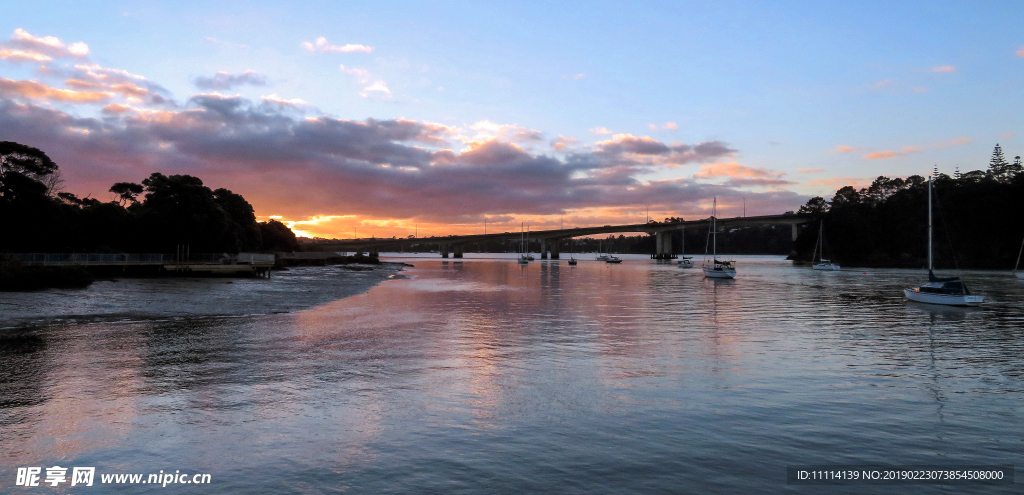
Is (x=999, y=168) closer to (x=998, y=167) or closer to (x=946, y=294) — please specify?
(x=998, y=167)

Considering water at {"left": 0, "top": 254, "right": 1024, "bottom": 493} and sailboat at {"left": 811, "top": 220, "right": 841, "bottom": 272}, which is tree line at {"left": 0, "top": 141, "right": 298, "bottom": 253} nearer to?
water at {"left": 0, "top": 254, "right": 1024, "bottom": 493}

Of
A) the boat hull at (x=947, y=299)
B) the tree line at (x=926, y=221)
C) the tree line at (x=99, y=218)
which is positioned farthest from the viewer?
the tree line at (x=926, y=221)

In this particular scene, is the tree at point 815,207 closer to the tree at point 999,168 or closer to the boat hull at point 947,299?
the tree at point 999,168

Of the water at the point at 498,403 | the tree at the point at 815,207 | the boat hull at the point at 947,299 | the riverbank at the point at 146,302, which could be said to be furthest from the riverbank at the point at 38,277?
the tree at the point at 815,207

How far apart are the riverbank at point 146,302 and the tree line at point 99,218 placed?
14.3 metres

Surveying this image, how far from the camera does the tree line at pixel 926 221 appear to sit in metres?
121

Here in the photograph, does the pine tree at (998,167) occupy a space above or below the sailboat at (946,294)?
above

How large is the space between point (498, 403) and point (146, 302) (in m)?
32.2

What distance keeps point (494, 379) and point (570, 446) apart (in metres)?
5.98

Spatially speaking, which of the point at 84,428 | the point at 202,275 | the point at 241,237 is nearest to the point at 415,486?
the point at 84,428

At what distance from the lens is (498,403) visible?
13.4 metres

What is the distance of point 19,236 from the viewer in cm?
5550

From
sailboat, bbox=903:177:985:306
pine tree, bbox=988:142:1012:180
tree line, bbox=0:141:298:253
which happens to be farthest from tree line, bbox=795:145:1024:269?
tree line, bbox=0:141:298:253

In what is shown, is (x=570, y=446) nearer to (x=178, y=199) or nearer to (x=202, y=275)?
(x=202, y=275)
